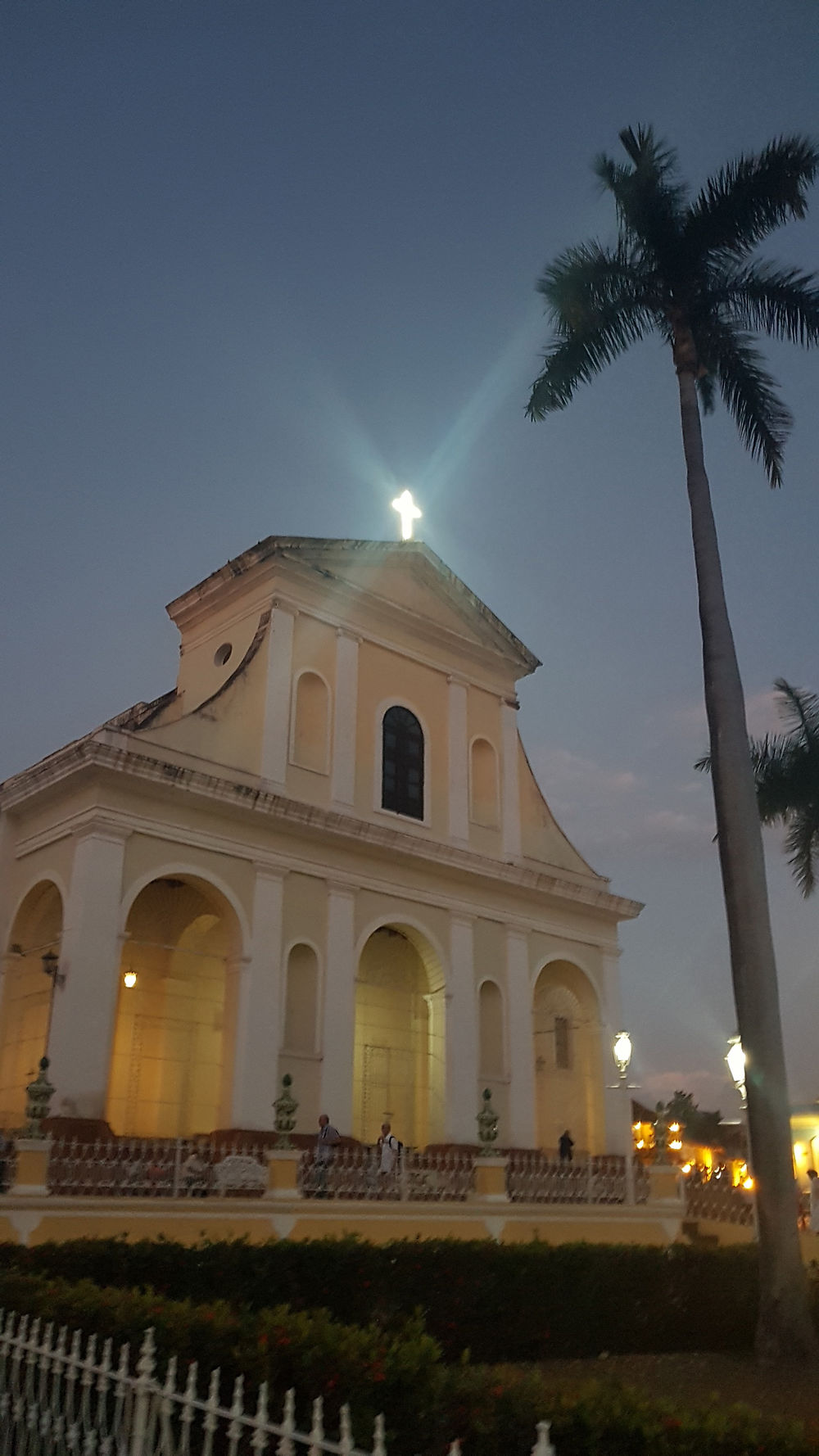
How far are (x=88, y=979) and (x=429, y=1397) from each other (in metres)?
12.5

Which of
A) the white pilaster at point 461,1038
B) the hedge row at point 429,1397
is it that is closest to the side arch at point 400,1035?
the white pilaster at point 461,1038

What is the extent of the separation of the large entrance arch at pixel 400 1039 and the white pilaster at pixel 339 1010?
4.72 feet

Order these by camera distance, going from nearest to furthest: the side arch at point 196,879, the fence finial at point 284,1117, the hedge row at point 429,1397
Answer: the hedge row at point 429,1397
the fence finial at point 284,1117
the side arch at point 196,879

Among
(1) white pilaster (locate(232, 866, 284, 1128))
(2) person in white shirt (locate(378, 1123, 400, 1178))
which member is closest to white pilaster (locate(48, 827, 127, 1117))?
(1) white pilaster (locate(232, 866, 284, 1128))

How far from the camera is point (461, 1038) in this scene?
2133 centimetres

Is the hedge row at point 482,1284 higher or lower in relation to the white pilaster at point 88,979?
lower

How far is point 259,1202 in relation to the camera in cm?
1329

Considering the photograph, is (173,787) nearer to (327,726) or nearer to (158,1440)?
(327,726)

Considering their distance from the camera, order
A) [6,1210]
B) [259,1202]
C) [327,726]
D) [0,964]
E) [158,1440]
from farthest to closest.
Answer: [327,726]
[0,964]
[259,1202]
[6,1210]
[158,1440]

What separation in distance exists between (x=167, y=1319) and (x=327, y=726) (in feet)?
53.0

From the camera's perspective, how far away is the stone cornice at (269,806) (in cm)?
1709

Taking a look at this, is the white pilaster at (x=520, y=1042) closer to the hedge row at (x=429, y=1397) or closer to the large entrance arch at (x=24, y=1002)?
the large entrance arch at (x=24, y=1002)

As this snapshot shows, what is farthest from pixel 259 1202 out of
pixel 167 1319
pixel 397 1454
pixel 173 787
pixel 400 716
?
pixel 400 716

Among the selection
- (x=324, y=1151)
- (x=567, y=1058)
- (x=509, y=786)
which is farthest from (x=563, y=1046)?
(x=324, y=1151)
